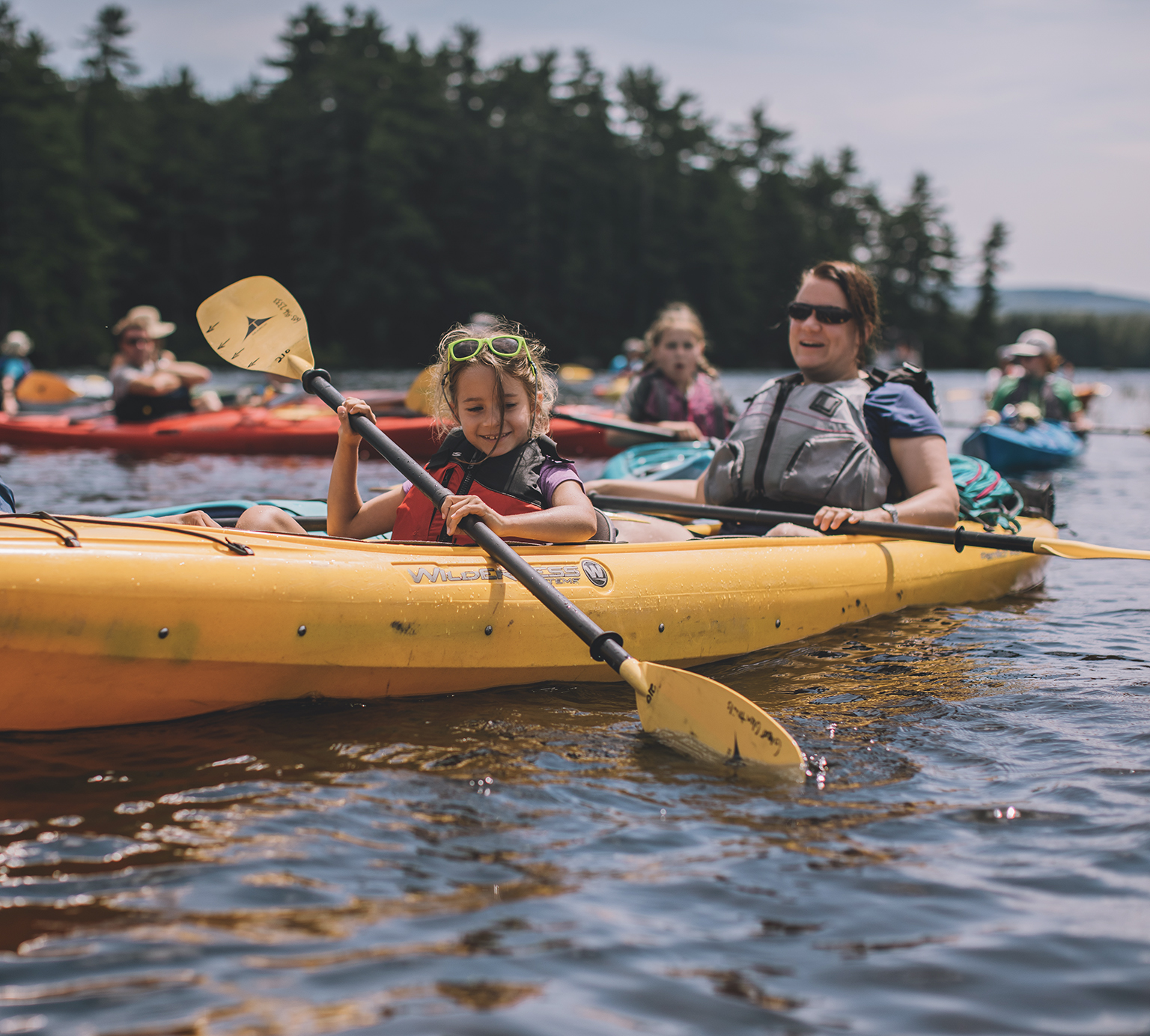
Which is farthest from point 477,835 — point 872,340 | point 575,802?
point 872,340

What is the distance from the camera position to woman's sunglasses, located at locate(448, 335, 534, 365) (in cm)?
326

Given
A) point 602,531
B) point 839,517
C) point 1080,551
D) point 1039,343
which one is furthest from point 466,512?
point 1039,343

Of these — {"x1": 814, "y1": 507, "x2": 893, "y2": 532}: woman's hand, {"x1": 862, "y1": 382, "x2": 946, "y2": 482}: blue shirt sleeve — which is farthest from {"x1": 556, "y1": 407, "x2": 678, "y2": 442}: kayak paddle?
{"x1": 814, "y1": 507, "x2": 893, "y2": 532}: woman's hand

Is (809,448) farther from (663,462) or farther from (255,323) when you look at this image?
(663,462)

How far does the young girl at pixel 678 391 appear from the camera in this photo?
7.43 meters

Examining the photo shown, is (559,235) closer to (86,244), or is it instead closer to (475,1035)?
(86,244)

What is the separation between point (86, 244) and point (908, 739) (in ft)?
111

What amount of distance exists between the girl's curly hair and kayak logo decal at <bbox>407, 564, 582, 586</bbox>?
44 cm

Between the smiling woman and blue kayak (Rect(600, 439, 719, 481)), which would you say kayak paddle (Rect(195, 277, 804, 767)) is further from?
blue kayak (Rect(600, 439, 719, 481))

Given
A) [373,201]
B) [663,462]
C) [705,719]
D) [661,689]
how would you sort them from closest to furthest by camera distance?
[705,719]
[661,689]
[663,462]
[373,201]

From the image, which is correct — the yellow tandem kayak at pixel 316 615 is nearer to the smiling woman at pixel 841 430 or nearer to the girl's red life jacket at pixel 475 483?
the girl's red life jacket at pixel 475 483

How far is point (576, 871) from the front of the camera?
2242 millimetres

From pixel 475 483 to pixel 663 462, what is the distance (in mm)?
3121

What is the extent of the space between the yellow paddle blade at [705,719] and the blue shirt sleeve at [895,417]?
173cm
